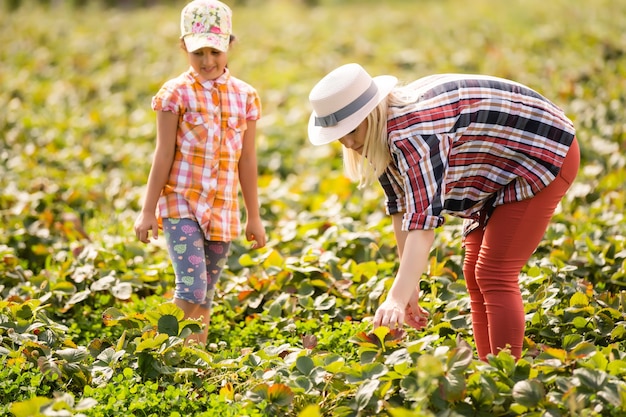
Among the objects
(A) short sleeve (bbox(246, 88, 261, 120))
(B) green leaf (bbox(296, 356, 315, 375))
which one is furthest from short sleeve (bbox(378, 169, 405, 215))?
(A) short sleeve (bbox(246, 88, 261, 120))

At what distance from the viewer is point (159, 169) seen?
3107 millimetres

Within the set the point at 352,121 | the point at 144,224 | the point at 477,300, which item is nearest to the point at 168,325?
the point at 144,224

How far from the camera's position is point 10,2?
18.9m

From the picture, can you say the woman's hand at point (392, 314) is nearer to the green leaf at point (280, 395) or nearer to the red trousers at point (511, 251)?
the green leaf at point (280, 395)

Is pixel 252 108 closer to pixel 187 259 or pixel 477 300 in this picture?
pixel 187 259

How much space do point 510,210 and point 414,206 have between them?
1.83ft

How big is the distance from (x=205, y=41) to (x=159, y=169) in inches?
21.6

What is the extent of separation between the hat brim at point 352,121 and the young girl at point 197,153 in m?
0.70

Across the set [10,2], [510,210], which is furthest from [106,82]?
[10,2]

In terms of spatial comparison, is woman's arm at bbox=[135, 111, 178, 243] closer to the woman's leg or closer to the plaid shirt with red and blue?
the plaid shirt with red and blue

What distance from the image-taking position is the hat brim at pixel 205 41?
3.04m

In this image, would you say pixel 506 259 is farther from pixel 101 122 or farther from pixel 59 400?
pixel 101 122

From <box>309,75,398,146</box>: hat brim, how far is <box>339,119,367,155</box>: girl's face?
6 cm

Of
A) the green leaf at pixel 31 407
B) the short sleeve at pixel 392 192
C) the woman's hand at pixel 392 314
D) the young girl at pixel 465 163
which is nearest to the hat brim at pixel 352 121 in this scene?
the young girl at pixel 465 163
